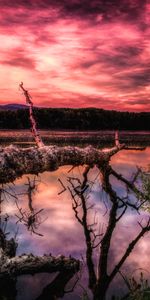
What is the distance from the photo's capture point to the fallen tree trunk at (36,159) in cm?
816

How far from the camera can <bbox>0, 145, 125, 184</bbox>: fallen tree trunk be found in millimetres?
8164

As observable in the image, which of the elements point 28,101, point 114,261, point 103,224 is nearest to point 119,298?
point 114,261

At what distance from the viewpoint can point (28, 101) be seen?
11.6 meters

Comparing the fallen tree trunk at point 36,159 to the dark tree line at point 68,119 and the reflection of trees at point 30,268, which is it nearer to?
the reflection of trees at point 30,268

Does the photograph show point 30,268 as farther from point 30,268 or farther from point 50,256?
point 50,256

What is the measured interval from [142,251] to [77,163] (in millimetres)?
4750

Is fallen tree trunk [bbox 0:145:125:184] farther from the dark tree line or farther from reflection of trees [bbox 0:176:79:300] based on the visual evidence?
the dark tree line

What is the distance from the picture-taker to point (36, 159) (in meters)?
8.82

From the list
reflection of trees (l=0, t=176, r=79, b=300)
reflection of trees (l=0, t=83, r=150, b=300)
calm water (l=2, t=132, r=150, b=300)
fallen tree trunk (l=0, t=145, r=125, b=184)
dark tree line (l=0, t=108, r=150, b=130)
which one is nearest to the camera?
fallen tree trunk (l=0, t=145, r=125, b=184)

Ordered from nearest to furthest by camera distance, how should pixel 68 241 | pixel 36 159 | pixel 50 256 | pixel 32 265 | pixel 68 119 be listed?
pixel 36 159 → pixel 32 265 → pixel 50 256 → pixel 68 241 → pixel 68 119

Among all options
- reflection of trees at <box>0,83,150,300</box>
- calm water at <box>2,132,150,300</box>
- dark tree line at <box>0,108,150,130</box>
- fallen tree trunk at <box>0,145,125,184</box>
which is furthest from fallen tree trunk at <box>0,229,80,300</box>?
dark tree line at <box>0,108,150,130</box>

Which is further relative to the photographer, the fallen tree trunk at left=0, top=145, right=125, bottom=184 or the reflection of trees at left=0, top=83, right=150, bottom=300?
the reflection of trees at left=0, top=83, right=150, bottom=300

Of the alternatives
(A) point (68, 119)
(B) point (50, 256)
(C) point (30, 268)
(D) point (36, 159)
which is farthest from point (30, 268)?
(A) point (68, 119)

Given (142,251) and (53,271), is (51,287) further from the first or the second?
(142,251)
